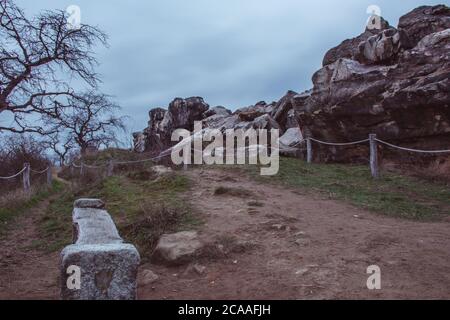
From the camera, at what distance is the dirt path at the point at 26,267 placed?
4.44m

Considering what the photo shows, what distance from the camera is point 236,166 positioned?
1155 centimetres

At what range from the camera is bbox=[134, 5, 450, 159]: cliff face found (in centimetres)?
991

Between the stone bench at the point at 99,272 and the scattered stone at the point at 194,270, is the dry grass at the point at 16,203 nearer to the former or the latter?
the scattered stone at the point at 194,270

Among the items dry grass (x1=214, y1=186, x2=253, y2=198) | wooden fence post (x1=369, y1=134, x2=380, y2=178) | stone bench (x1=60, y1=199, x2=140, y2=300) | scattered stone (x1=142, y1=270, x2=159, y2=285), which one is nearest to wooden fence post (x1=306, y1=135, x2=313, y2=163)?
wooden fence post (x1=369, y1=134, x2=380, y2=178)

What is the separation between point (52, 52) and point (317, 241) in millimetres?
5716

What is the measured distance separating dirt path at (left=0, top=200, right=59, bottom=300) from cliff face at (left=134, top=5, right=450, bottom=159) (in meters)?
8.43

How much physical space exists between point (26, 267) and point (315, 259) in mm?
3783

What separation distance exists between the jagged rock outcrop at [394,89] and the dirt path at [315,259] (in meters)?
4.57

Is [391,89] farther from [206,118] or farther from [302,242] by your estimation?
[206,118]

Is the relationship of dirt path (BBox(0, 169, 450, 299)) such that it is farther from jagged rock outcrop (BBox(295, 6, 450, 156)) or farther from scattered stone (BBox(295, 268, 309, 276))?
jagged rock outcrop (BBox(295, 6, 450, 156))

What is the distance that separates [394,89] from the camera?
10.4 m

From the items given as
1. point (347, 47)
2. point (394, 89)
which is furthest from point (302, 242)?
point (347, 47)
